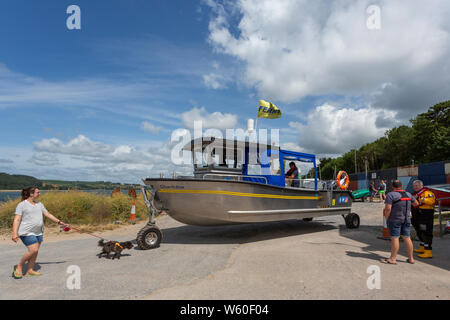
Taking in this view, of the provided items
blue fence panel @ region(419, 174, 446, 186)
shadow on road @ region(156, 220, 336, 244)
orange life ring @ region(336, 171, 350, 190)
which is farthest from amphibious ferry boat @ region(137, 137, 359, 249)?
blue fence panel @ region(419, 174, 446, 186)

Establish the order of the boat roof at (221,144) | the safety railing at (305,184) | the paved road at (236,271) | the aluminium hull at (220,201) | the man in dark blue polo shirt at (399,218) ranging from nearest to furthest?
1. the paved road at (236,271)
2. the man in dark blue polo shirt at (399,218)
3. the aluminium hull at (220,201)
4. the boat roof at (221,144)
5. the safety railing at (305,184)

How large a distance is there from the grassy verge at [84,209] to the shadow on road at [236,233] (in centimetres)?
349

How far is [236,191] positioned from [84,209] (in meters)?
7.88

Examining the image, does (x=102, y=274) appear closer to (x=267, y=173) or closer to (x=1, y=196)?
(x=267, y=173)

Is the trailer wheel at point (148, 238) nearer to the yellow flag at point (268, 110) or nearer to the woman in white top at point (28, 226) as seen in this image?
the woman in white top at point (28, 226)

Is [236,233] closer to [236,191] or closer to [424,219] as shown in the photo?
[236,191]

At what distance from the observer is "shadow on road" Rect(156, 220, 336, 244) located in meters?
7.46

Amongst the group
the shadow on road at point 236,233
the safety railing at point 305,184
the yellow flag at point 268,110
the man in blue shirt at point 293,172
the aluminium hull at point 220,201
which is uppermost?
the yellow flag at point 268,110

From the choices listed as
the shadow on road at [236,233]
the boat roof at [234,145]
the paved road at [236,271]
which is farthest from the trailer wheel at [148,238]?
the boat roof at [234,145]

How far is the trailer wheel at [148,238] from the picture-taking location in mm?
6207

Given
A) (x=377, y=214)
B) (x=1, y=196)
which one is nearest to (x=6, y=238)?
(x=1, y=196)

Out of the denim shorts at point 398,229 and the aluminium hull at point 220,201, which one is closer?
the denim shorts at point 398,229

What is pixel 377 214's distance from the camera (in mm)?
12648
